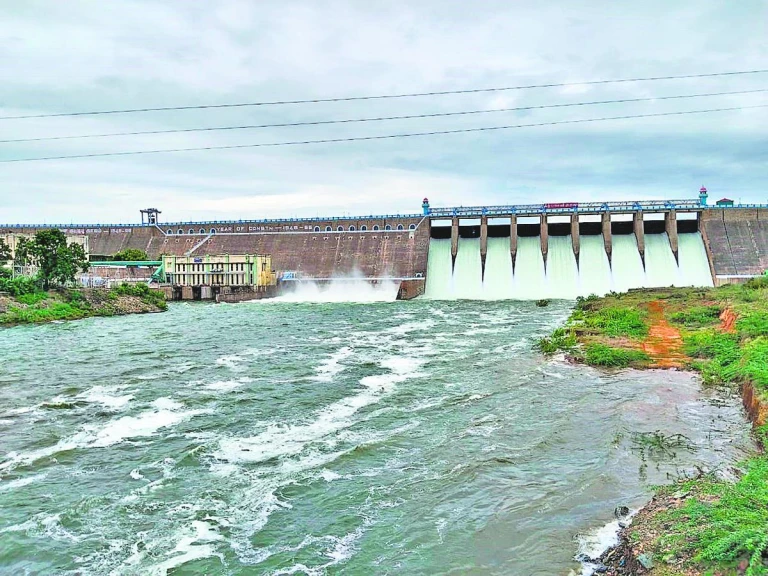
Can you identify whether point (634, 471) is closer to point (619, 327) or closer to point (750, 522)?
point (750, 522)

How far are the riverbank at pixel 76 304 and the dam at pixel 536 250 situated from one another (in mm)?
16562

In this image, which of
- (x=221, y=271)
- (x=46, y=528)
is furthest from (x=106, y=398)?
(x=221, y=271)

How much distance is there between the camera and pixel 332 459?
11.0 m

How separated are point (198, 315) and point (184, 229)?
34.2m

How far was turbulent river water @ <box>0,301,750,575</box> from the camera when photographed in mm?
7621

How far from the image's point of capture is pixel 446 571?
6.99 m

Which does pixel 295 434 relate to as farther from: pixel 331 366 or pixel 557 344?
pixel 557 344

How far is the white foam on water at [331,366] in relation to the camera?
1872 cm

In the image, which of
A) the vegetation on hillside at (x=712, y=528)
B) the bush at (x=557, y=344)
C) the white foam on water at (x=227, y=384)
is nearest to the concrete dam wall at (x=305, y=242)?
the bush at (x=557, y=344)

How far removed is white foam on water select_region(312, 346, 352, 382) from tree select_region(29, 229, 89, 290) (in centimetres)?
2629

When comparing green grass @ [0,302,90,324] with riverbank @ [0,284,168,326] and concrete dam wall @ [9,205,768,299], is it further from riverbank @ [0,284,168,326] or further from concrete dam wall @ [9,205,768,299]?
concrete dam wall @ [9,205,768,299]

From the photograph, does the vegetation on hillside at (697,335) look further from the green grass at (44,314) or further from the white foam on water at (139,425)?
the green grass at (44,314)

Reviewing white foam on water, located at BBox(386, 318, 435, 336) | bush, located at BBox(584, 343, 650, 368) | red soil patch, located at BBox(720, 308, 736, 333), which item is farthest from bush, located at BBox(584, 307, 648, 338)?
white foam on water, located at BBox(386, 318, 435, 336)

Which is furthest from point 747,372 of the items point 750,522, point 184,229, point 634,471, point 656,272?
point 184,229
